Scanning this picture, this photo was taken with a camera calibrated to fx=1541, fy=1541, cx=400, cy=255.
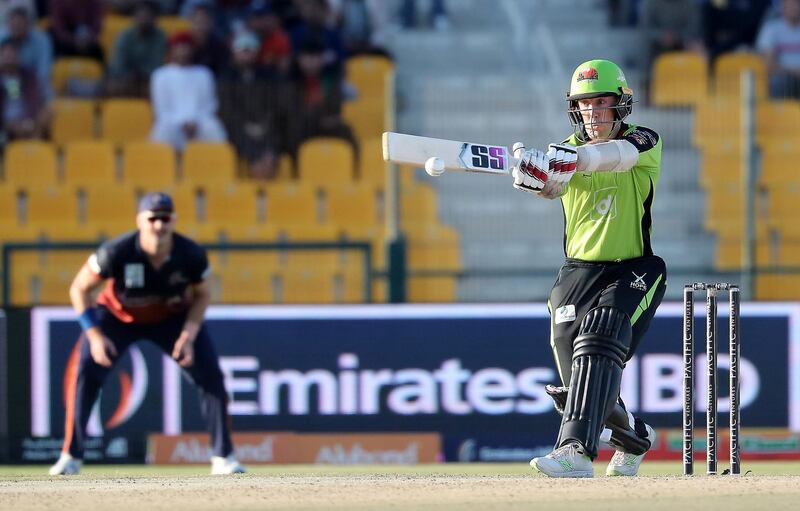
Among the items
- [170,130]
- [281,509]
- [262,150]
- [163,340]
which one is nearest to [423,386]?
[163,340]

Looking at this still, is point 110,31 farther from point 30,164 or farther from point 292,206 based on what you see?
point 292,206

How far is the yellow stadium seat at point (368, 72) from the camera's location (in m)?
15.4

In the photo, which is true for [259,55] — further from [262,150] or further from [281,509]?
[281,509]

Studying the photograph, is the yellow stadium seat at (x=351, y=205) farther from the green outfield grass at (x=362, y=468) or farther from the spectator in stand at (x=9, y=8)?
the spectator in stand at (x=9, y=8)

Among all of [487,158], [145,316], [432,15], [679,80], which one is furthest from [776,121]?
[487,158]

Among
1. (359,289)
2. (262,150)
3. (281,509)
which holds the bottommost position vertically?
(281,509)

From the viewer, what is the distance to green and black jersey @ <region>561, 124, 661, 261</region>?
23.9 ft

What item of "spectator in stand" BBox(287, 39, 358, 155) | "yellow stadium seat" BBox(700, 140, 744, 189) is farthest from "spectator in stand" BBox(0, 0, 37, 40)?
"yellow stadium seat" BBox(700, 140, 744, 189)

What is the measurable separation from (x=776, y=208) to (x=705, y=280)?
1.09 m

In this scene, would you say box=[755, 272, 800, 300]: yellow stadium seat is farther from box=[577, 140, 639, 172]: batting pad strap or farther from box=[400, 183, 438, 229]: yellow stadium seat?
box=[577, 140, 639, 172]: batting pad strap

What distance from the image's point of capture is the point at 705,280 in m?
12.5

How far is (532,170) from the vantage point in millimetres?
6793

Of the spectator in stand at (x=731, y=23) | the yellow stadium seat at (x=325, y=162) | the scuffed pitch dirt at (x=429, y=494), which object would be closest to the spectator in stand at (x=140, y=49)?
the yellow stadium seat at (x=325, y=162)

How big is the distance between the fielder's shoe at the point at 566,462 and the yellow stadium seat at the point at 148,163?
295 inches
